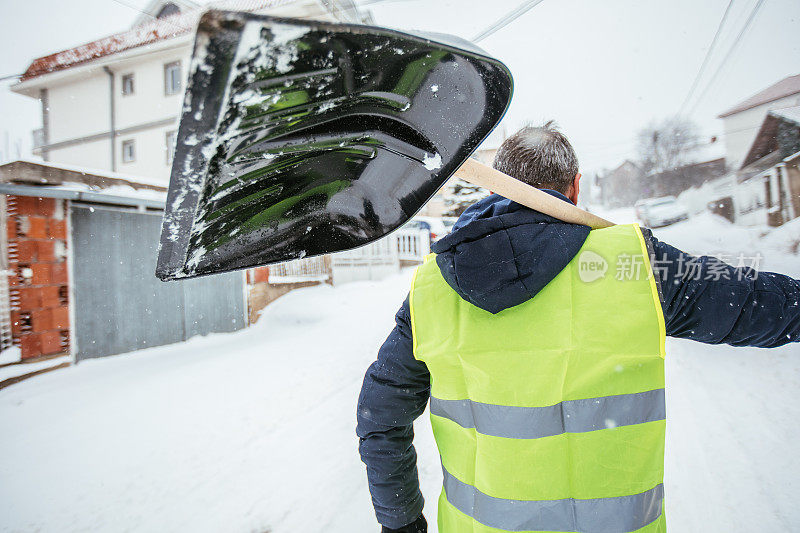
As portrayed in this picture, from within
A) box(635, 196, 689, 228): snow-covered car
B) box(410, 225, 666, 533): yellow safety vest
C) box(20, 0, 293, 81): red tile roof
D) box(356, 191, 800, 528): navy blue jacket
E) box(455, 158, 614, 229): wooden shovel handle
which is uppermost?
box(20, 0, 293, 81): red tile roof

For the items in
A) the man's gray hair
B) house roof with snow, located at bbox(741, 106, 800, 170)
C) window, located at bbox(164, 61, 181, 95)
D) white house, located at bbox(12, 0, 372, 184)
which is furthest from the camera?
white house, located at bbox(12, 0, 372, 184)

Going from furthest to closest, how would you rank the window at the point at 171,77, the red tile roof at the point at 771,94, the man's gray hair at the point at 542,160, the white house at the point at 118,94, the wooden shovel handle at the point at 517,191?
the white house at the point at 118,94, the window at the point at 171,77, the red tile roof at the point at 771,94, the man's gray hair at the point at 542,160, the wooden shovel handle at the point at 517,191

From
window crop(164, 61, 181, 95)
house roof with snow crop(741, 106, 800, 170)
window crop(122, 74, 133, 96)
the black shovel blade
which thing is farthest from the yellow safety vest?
window crop(122, 74, 133, 96)

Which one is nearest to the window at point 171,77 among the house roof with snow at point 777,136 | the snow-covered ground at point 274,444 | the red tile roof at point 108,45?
the red tile roof at point 108,45

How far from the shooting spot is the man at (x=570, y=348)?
87 cm

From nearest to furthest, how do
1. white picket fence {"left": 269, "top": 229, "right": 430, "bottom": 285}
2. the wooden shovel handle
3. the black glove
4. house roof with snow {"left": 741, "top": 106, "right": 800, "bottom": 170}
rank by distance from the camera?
1. the wooden shovel handle
2. the black glove
3. house roof with snow {"left": 741, "top": 106, "right": 800, "bottom": 170}
4. white picket fence {"left": 269, "top": 229, "right": 430, "bottom": 285}

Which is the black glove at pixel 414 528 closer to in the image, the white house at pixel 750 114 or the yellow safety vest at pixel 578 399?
the yellow safety vest at pixel 578 399

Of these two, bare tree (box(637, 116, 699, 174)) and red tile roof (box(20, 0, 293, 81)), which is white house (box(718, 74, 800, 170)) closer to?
bare tree (box(637, 116, 699, 174))

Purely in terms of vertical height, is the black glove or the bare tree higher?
the bare tree

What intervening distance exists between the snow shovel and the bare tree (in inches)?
205

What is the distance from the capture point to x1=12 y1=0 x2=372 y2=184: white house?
1711 cm

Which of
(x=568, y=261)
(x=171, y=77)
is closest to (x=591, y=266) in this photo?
(x=568, y=261)

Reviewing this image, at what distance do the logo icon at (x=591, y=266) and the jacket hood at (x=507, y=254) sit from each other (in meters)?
0.03

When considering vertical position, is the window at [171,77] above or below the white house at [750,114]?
above
